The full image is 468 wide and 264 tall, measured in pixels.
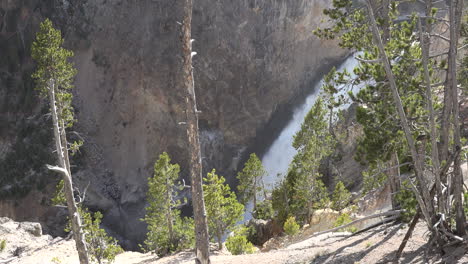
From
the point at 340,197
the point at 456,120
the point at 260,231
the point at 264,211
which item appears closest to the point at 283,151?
the point at 264,211

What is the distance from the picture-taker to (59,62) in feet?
50.0

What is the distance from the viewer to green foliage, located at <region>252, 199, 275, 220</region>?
33156 millimetres

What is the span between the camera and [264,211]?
110ft

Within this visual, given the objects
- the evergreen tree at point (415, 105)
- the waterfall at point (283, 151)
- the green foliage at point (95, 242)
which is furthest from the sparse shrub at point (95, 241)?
the waterfall at point (283, 151)

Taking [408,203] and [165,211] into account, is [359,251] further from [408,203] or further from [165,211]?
[165,211]

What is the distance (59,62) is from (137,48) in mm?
30988

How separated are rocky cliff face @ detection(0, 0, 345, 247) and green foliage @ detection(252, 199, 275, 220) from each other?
13.9 m

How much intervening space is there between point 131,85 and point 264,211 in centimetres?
2135

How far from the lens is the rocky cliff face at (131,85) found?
4334cm

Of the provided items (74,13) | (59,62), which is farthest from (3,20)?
(59,62)

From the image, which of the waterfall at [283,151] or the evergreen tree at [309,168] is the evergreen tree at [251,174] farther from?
the waterfall at [283,151]

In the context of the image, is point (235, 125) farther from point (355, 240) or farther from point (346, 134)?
point (355, 240)

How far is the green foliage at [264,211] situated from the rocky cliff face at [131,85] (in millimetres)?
13948

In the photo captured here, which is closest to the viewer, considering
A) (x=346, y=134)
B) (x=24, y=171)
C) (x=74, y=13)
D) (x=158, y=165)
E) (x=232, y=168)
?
(x=158, y=165)
